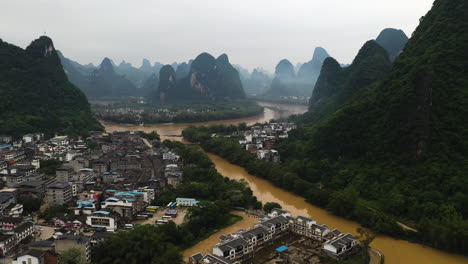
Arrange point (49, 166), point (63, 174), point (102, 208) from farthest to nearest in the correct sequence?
1. point (49, 166)
2. point (63, 174)
3. point (102, 208)

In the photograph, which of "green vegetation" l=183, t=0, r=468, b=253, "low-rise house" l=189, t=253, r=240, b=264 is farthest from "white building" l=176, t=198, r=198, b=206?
"green vegetation" l=183, t=0, r=468, b=253

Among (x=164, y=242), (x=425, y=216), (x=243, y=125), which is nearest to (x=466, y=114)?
(x=425, y=216)

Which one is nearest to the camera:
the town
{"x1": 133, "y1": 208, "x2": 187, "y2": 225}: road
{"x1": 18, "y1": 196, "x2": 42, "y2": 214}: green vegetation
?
the town

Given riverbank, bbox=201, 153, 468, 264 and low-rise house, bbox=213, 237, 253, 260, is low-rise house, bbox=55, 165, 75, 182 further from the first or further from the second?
low-rise house, bbox=213, 237, 253, 260

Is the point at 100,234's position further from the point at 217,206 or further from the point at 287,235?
the point at 287,235

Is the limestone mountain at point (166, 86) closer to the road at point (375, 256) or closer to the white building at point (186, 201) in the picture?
the white building at point (186, 201)

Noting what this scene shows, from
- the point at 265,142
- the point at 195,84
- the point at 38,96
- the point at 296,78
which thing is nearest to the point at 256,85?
the point at 296,78

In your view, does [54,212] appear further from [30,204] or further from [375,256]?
[375,256]
